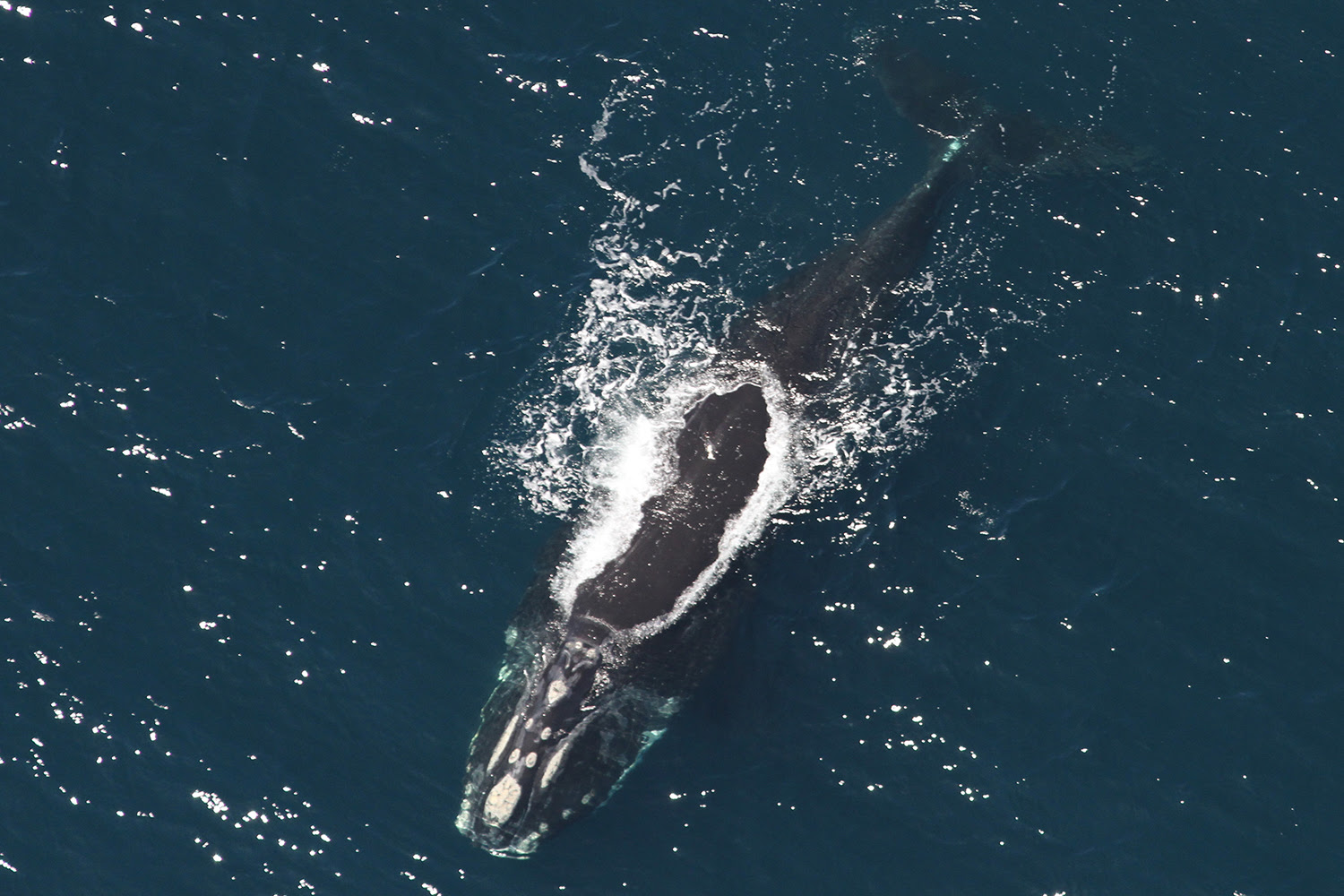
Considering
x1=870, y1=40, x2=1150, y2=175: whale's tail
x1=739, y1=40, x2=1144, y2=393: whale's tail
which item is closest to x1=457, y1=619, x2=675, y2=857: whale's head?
x1=739, y1=40, x2=1144, y2=393: whale's tail

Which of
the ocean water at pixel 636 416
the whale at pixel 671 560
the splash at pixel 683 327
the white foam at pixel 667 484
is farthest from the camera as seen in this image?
the splash at pixel 683 327

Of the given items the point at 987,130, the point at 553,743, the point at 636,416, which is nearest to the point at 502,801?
the point at 553,743

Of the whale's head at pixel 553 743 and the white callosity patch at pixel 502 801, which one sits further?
the whale's head at pixel 553 743

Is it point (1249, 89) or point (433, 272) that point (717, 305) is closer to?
point (433, 272)

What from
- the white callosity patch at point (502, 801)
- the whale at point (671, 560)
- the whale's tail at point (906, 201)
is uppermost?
→ the whale's tail at point (906, 201)

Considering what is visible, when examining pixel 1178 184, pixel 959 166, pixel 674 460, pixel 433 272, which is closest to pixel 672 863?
pixel 674 460

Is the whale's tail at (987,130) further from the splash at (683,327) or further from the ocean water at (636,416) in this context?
the splash at (683,327)

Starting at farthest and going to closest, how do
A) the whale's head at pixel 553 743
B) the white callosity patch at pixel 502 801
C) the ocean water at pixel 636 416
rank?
the ocean water at pixel 636 416 < the whale's head at pixel 553 743 < the white callosity patch at pixel 502 801

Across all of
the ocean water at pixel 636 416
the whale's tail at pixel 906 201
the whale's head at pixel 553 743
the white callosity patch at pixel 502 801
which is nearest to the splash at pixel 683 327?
the ocean water at pixel 636 416
